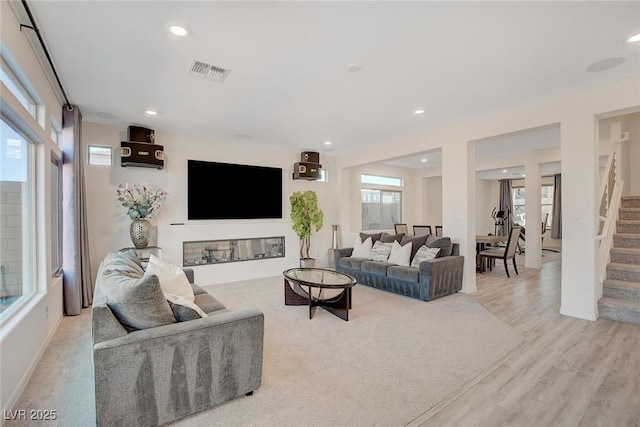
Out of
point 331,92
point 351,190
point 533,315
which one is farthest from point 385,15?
point 351,190

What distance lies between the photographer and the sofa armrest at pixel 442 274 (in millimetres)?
4406

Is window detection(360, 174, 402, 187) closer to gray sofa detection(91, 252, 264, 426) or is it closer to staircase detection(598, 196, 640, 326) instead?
staircase detection(598, 196, 640, 326)

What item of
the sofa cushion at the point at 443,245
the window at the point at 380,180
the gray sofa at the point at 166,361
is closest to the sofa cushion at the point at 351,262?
the sofa cushion at the point at 443,245

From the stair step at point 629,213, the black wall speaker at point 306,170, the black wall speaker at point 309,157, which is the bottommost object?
the stair step at point 629,213

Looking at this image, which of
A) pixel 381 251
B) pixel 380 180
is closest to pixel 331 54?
pixel 381 251

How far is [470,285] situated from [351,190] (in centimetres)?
391

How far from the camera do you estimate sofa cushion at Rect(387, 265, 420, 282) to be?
456 centimetres

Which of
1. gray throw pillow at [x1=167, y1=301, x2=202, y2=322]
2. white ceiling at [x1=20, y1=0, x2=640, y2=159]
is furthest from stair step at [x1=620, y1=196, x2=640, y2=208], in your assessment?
gray throw pillow at [x1=167, y1=301, x2=202, y2=322]

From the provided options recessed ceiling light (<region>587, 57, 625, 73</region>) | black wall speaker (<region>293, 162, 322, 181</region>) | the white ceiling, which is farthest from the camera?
black wall speaker (<region>293, 162, 322, 181</region>)

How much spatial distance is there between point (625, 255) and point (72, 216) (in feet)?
25.3

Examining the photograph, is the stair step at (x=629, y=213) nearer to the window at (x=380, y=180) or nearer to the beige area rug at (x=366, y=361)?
the beige area rug at (x=366, y=361)

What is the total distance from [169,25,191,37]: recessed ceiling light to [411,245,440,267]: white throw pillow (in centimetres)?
418

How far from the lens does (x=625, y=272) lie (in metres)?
4.05

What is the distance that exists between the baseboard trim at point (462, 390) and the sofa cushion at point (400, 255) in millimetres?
2206
